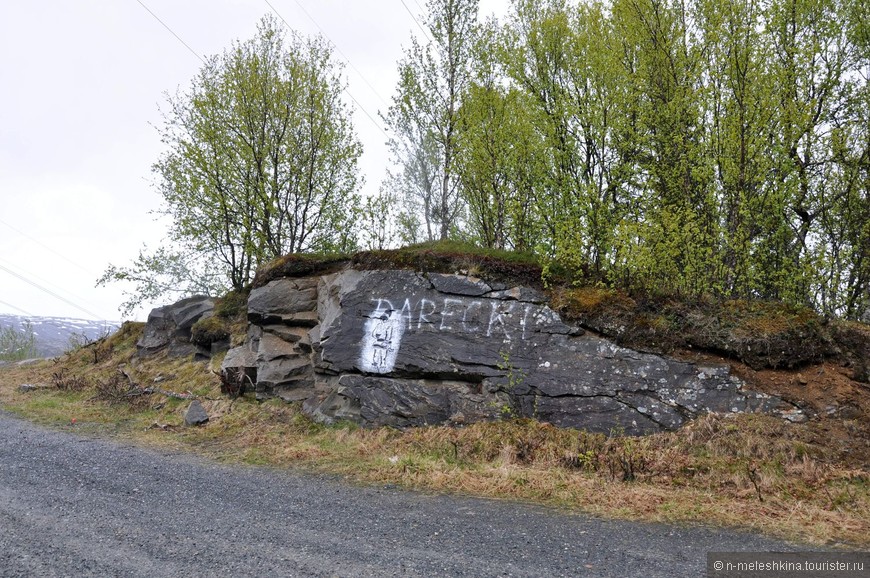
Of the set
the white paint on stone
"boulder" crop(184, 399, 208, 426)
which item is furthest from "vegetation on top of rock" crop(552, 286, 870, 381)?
"boulder" crop(184, 399, 208, 426)

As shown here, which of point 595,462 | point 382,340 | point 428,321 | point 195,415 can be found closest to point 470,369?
point 428,321

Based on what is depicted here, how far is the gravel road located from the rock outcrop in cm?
282

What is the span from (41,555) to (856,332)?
34.1 feet

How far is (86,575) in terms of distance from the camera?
3822 mm

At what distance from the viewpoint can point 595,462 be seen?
23.8 feet

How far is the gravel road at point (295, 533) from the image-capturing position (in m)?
4.14

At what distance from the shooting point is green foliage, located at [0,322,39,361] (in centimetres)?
3284

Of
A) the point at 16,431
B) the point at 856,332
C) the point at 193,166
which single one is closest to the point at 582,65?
the point at 856,332

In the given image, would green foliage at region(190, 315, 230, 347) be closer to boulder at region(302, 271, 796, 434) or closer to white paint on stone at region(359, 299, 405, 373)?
boulder at region(302, 271, 796, 434)

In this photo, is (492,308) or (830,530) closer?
(830,530)

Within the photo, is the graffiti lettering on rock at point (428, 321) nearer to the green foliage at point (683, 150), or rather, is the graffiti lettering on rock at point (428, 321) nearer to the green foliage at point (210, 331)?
the green foliage at point (683, 150)

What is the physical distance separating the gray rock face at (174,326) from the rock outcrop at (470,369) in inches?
237

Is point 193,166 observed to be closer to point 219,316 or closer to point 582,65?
point 219,316

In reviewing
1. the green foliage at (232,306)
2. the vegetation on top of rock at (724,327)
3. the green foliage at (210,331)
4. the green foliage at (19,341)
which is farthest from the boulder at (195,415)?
the green foliage at (19,341)
